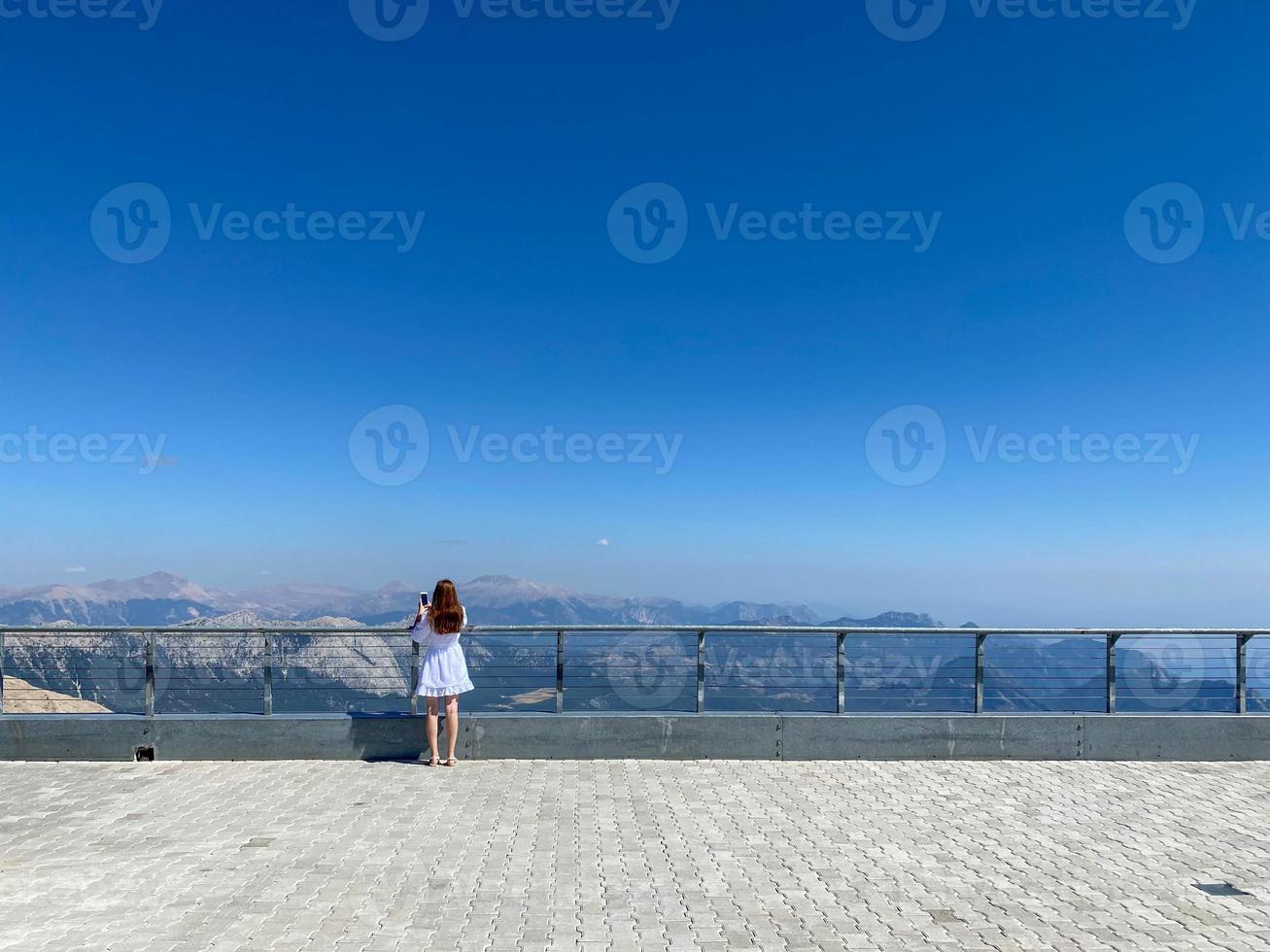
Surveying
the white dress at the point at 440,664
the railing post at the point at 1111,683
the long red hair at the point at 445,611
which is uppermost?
the long red hair at the point at 445,611

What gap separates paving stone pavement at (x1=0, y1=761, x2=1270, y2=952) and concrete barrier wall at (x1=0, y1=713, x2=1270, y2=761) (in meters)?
0.25

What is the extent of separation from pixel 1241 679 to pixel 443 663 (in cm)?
891

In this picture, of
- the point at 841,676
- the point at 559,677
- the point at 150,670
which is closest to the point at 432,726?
the point at 559,677

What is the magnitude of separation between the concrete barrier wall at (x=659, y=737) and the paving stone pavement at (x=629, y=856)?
0.82 feet

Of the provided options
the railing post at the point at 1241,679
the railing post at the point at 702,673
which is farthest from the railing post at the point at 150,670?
the railing post at the point at 1241,679

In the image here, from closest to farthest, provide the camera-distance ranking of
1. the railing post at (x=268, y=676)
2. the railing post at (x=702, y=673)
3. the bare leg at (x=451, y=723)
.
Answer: the bare leg at (x=451, y=723) → the railing post at (x=268, y=676) → the railing post at (x=702, y=673)

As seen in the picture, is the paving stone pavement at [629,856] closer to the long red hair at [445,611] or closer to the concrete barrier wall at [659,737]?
the concrete barrier wall at [659,737]

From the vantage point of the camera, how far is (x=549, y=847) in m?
5.60

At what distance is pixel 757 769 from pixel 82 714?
279 inches

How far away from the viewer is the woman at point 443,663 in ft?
25.0

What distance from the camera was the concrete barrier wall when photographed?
7.95 metres

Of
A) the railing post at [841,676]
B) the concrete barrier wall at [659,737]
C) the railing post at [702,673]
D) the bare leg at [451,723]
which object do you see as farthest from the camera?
the railing post at [702,673]

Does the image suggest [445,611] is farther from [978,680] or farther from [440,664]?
[978,680]

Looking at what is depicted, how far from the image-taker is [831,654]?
876 centimetres
